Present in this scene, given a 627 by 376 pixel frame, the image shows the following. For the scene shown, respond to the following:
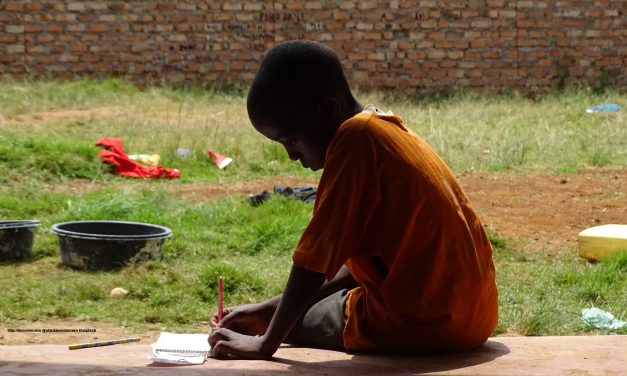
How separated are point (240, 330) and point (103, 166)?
5373mm

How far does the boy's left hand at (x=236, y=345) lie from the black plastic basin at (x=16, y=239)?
10.2 feet

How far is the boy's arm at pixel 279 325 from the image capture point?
8.36 feet

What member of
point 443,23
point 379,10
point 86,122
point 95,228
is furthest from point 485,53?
point 95,228

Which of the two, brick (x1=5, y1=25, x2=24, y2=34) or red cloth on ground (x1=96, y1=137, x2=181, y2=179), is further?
brick (x1=5, y1=25, x2=24, y2=34)

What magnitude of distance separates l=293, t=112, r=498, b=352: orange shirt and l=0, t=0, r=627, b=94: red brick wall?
36.4ft

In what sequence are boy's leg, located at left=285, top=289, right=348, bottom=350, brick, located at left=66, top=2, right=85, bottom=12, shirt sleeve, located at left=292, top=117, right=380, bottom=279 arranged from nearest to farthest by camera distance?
shirt sleeve, located at left=292, top=117, right=380, bottom=279 < boy's leg, located at left=285, top=289, right=348, bottom=350 < brick, located at left=66, top=2, right=85, bottom=12

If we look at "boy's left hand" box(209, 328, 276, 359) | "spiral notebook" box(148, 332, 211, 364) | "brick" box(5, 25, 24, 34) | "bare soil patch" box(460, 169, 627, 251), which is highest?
"brick" box(5, 25, 24, 34)

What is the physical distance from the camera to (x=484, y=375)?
2.55 metres

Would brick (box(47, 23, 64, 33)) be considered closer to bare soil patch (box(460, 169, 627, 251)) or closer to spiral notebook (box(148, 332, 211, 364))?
bare soil patch (box(460, 169, 627, 251))

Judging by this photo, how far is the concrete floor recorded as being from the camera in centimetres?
258

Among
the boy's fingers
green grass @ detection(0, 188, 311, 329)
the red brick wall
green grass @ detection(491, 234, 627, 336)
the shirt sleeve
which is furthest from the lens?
the red brick wall

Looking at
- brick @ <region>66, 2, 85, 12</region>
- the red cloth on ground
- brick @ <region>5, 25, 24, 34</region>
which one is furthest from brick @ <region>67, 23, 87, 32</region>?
the red cloth on ground

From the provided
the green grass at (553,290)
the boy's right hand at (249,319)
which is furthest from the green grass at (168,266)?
the boy's right hand at (249,319)

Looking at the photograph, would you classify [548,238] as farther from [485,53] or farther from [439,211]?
[485,53]
